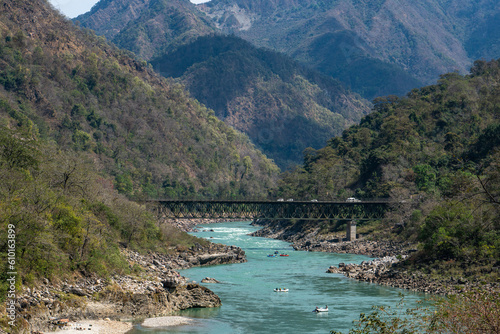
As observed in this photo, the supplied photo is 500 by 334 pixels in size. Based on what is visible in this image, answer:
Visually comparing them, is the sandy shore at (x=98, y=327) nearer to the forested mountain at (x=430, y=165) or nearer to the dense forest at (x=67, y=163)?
the dense forest at (x=67, y=163)

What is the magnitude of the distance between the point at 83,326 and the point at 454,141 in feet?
344

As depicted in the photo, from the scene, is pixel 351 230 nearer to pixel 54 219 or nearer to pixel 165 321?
pixel 165 321

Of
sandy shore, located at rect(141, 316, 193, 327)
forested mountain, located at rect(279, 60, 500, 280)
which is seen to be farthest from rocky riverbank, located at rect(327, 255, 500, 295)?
sandy shore, located at rect(141, 316, 193, 327)

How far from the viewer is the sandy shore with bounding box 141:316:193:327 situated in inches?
1758

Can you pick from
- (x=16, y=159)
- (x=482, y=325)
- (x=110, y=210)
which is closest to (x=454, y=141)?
(x=110, y=210)

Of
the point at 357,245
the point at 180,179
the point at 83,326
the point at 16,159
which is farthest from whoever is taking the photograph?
the point at 180,179

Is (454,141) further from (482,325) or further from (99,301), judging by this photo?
(482,325)

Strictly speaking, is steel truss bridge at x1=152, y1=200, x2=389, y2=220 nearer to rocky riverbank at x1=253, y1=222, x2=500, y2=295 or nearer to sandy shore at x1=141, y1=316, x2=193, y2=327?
rocky riverbank at x1=253, y1=222, x2=500, y2=295

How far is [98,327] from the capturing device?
135 ft

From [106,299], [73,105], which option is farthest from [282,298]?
[73,105]

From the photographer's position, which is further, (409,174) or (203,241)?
(409,174)

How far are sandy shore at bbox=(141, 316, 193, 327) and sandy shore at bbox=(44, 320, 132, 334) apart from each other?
1607mm

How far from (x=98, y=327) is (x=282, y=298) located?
23605 mm

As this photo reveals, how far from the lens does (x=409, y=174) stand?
120 metres
